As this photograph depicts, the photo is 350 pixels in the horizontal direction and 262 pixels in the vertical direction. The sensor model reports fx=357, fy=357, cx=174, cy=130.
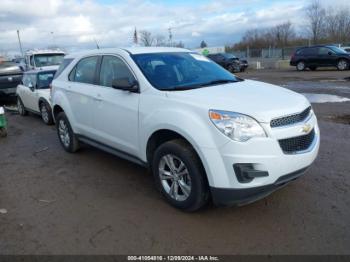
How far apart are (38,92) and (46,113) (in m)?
0.66

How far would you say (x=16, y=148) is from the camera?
7.28m

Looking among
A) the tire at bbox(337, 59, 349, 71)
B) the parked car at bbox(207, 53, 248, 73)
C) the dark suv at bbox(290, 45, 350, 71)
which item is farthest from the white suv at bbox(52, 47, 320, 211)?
the parked car at bbox(207, 53, 248, 73)

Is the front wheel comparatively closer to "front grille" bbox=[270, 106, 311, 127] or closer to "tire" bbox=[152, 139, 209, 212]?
"tire" bbox=[152, 139, 209, 212]

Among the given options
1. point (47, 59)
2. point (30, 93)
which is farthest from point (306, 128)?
point (47, 59)

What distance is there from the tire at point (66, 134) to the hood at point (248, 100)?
9.32ft

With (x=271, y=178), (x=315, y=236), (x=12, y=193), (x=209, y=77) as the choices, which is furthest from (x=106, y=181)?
(x=315, y=236)

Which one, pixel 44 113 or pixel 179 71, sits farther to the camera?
pixel 44 113

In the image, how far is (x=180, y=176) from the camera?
393 centimetres

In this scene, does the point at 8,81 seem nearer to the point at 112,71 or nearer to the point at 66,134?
the point at 66,134

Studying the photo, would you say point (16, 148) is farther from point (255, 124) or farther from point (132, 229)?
point (255, 124)

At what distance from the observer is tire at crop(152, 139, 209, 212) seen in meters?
3.65

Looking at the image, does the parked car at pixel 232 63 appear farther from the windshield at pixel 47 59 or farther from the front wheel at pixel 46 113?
the front wheel at pixel 46 113

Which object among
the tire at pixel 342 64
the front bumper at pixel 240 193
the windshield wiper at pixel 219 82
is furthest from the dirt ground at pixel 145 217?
the tire at pixel 342 64

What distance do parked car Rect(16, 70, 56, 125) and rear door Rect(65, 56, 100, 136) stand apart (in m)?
3.66
